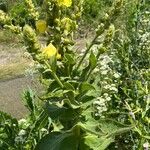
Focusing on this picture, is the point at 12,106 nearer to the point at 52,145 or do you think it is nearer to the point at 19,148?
the point at 19,148

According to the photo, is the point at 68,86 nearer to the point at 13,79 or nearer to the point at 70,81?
the point at 70,81

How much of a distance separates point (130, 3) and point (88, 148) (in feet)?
9.87

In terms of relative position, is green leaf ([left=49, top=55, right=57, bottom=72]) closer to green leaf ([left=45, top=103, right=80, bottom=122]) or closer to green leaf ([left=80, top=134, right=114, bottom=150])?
green leaf ([left=45, top=103, right=80, bottom=122])

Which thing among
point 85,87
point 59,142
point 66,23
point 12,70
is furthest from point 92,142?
point 12,70

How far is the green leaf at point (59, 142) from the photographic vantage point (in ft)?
8.77

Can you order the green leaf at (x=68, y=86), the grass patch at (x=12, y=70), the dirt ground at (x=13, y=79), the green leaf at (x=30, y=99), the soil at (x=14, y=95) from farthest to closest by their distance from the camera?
the grass patch at (x=12, y=70) → the dirt ground at (x=13, y=79) → the soil at (x=14, y=95) → the green leaf at (x=30, y=99) → the green leaf at (x=68, y=86)

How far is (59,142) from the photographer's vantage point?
2.67 meters

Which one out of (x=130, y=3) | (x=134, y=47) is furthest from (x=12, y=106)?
(x=134, y=47)

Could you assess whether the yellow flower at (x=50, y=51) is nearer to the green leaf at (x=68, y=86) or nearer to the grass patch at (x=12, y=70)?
the green leaf at (x=68, y=86)

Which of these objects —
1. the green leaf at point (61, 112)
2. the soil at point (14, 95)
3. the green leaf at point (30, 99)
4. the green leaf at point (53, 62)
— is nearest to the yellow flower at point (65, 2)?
the green leaf at point (53, 62)

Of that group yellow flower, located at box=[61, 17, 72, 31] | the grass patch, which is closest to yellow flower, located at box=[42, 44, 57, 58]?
yellow flower, located at box=[61, 17, 72, 31]

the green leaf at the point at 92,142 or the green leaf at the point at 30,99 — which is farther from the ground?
the green leaf at the point at 92,142

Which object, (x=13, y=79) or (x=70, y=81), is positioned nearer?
(x=70, y=81)

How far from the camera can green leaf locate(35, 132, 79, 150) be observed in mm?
2672
